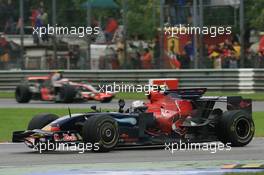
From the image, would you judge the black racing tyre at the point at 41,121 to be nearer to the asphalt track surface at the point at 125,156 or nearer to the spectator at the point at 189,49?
the asphalt track surface at the point at 125,156

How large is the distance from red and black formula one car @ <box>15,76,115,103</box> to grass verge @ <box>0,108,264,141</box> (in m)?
2.51

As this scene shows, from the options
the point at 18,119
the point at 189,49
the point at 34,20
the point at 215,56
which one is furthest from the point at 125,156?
the point at 34,20

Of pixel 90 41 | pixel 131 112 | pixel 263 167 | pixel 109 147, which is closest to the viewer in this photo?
pixel 263 167

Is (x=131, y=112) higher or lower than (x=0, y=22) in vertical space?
lower

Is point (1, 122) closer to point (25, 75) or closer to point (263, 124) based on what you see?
point (263, 124)

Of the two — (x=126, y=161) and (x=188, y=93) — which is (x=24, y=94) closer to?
(x=188, y=93)

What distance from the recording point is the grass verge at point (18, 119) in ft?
59.2

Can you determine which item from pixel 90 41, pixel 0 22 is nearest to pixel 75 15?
pixel 90 41

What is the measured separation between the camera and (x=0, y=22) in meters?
33.4

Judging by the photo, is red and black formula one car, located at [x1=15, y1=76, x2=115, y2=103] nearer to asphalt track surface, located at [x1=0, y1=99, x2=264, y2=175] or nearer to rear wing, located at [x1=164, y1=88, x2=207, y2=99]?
asphalt track surface, located at [x1=0, y1=99, x2=264, y2=175]

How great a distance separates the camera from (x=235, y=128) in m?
14.3

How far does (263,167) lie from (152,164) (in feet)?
5.63

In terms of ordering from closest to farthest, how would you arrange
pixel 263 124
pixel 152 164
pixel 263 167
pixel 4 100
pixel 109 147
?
pixel 263 167, pixel 152 164, pixel 109 147, pixel 263 124, pixel 4 100

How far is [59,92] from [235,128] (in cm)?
1411
